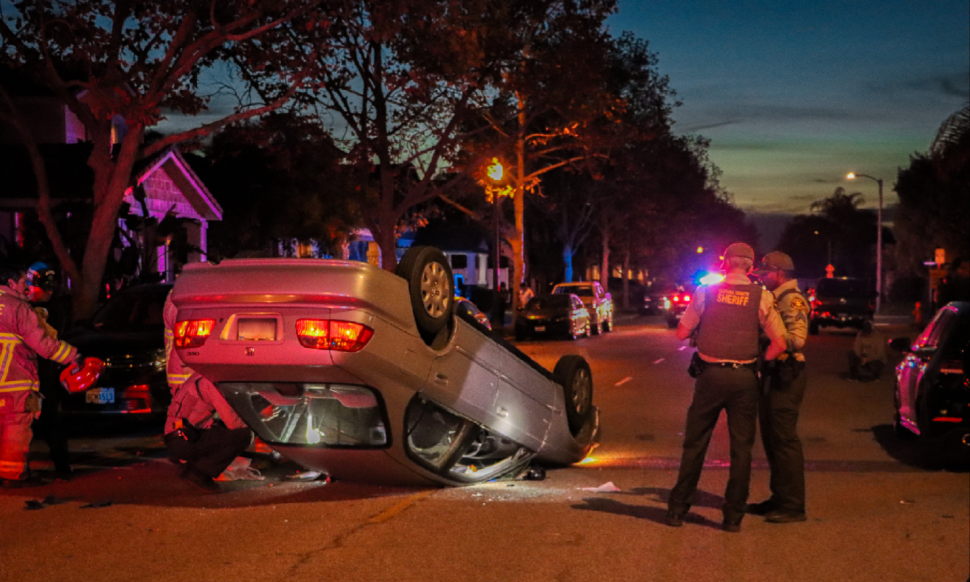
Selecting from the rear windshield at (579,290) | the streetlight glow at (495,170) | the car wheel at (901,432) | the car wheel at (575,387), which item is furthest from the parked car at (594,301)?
the car wheel at (575,387)

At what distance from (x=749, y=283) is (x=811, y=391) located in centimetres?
1084

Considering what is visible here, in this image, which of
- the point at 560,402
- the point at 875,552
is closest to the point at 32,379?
the point at 560,402

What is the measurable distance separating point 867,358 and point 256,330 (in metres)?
14.7

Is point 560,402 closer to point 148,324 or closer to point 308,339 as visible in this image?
point 308,339

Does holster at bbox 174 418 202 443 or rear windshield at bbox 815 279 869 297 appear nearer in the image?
holster at bbox 174 418 202 443

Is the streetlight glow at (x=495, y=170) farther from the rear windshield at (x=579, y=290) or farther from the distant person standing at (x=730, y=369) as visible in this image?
the distant person standing at (x=730, y=369)

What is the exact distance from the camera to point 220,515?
7695 mm

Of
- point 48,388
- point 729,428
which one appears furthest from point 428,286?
point 48,388

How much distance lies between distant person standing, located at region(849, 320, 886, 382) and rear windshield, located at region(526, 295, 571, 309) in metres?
14.7

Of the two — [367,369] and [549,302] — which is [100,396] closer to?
[367,369]

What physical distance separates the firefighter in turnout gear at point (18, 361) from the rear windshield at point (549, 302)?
25409 millimetres

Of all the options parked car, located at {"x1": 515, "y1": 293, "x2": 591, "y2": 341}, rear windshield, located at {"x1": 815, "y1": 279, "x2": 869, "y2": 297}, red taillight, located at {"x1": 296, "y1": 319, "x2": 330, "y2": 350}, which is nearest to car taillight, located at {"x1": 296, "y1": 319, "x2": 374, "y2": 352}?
red taillight, located at {"x1": 296, "y1": 319, "x2": 330, "y2": 350}

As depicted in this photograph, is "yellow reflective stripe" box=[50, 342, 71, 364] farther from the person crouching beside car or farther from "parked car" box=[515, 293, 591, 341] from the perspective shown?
"parked car" box=[515, 293, 591, 341]

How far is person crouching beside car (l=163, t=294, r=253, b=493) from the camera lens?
8273mm
